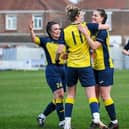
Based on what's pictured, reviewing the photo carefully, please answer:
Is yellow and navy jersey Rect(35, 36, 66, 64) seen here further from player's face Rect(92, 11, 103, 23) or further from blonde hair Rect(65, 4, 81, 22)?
blonde hair Rect(65, 4, 81, 22)

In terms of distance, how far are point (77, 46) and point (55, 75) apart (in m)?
1.38

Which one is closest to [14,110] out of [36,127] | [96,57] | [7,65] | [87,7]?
[36,127]

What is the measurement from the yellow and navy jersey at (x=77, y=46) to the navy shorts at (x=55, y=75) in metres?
1.11

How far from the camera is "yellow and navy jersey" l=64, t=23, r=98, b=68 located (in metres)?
10.8

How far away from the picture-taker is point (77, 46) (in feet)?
35.6

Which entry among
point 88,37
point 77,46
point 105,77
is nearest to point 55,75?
point 105,77

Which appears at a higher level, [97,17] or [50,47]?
[97,17]

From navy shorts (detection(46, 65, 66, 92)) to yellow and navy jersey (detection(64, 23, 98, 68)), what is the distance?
3.65 feet

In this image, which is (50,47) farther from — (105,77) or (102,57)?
(105,77)

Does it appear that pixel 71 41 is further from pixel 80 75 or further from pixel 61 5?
pixel 61 5

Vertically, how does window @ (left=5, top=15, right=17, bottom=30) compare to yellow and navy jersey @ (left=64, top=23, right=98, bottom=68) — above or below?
above

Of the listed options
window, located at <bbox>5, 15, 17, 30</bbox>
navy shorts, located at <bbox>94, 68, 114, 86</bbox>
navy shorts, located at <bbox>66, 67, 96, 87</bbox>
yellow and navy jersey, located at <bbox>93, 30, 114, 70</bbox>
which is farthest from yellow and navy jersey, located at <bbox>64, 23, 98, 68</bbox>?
window, located at <bbox>5, 15, 17, 30</bbox>

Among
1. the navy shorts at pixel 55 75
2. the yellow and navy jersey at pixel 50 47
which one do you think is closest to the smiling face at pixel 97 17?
the yellow and navy jersey at pixel 50 47

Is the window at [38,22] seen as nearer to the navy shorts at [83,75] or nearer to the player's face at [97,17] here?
the player's face at [97,17]
